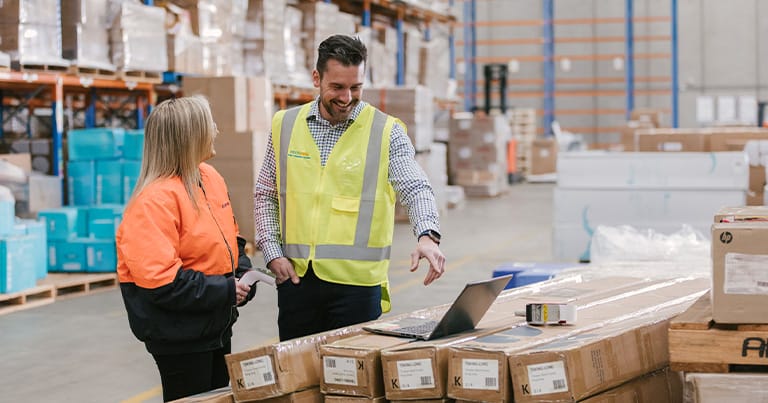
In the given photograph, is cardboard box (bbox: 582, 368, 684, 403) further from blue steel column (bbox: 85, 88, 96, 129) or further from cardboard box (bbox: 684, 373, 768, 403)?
blue steel column (bbox: 85, 88, 96, 129)

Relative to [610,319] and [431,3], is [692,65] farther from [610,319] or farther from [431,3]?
[610,319]

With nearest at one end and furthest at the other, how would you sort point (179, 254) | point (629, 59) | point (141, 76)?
point (179, 254)
point (141, 76)
point (629, 59)

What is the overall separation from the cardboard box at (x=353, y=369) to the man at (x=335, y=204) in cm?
51

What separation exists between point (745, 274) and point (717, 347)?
21 cm

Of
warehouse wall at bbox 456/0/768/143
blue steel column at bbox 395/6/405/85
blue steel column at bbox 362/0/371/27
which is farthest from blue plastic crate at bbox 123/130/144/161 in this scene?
warehouse wall at bbox 456/0/768/143

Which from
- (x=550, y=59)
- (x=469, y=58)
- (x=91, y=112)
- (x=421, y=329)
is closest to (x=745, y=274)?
(x=421, y=329)

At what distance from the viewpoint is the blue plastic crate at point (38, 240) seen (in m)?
7.49

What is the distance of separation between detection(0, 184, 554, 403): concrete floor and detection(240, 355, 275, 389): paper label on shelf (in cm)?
238

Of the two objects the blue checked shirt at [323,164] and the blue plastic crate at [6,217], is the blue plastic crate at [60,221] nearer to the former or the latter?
the blue plastic crate at [6,217]

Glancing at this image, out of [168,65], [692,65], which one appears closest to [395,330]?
[168,65]

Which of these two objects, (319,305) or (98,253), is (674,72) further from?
(319,305)

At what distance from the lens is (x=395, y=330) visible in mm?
2920

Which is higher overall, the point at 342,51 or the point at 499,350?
the point at 342,51

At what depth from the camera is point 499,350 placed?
259cm
